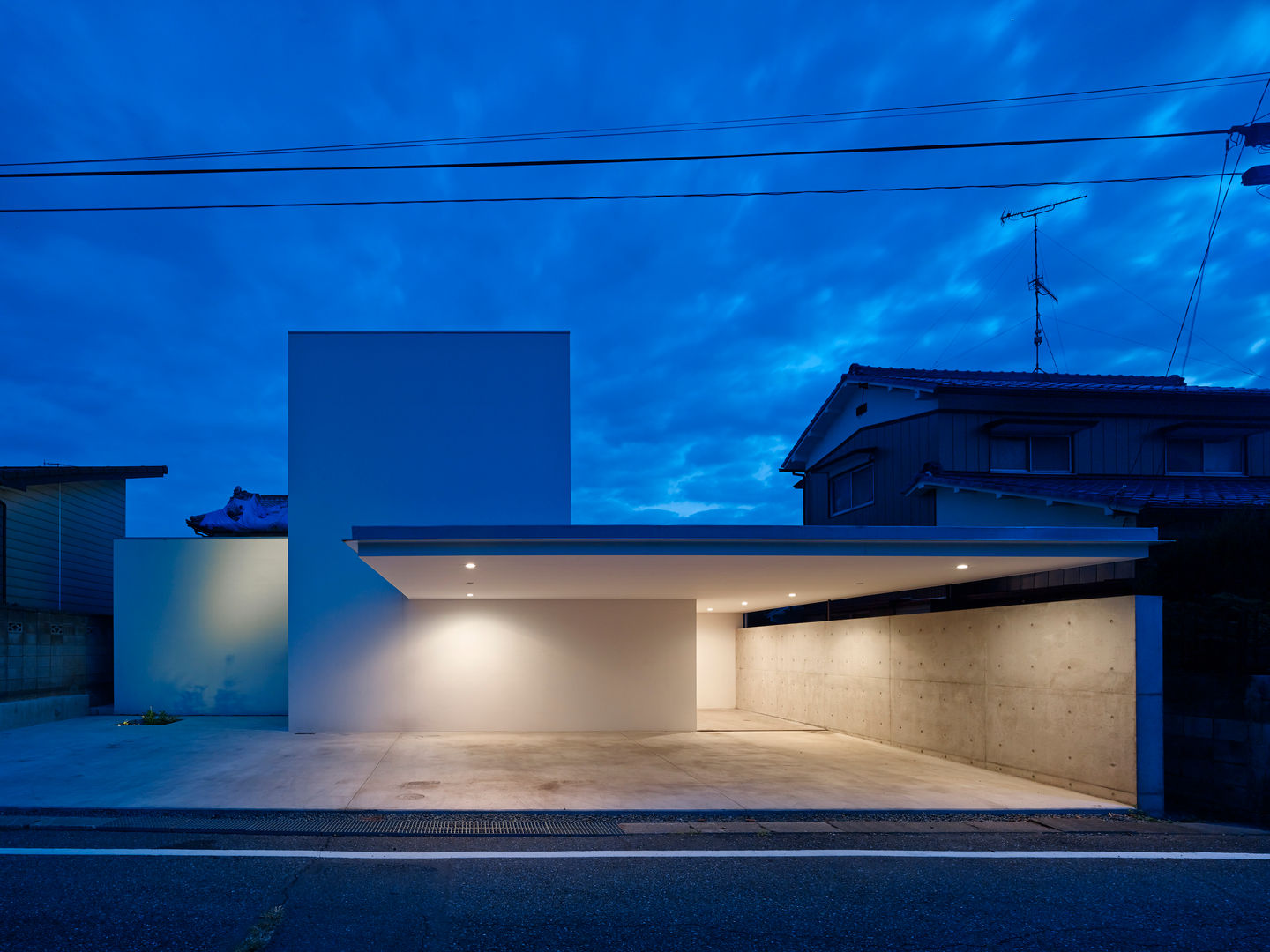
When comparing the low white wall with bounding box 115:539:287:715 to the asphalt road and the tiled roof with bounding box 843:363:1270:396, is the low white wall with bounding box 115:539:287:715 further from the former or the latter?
the tiled roof with bounding box 843:363:1270:396

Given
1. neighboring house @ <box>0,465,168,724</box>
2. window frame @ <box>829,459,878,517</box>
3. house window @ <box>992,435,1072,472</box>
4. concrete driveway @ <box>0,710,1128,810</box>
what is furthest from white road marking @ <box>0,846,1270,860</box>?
window frame @ <box>829,459,878,517</box>

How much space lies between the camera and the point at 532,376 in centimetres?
1266

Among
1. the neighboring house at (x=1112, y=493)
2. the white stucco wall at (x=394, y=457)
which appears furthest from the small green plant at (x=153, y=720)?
the neighboring house at (x=1112, y=493)

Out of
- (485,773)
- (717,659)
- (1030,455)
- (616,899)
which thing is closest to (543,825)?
(616,899)

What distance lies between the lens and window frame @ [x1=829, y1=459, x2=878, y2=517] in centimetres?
1789

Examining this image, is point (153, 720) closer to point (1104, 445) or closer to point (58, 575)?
point (58, 575)

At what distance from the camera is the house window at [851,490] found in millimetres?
18297

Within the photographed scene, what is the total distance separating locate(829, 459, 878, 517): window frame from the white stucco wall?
8.37 metres

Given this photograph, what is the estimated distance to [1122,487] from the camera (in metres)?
13.0

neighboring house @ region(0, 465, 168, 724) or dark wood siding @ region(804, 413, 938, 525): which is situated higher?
dark wood siding @ region(804, 413, 938, 525)

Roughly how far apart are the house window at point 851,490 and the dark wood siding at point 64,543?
1635 centimetres

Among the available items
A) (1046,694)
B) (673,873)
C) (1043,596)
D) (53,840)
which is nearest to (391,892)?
(673,873)

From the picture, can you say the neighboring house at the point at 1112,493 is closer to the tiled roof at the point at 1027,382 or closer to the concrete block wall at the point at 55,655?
the tiled roof at the point at 1027,382

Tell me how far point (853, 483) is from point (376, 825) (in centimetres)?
1464
